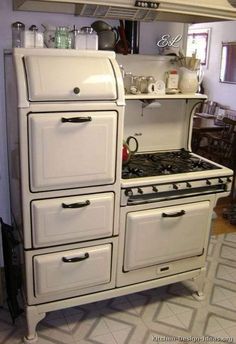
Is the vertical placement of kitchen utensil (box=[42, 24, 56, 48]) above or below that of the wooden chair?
above

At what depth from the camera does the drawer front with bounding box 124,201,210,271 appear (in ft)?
7.09

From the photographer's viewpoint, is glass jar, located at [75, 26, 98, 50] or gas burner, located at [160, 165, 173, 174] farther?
gas burner, located at [160, 165, 173, 174]

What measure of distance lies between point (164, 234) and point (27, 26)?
4.88 ft

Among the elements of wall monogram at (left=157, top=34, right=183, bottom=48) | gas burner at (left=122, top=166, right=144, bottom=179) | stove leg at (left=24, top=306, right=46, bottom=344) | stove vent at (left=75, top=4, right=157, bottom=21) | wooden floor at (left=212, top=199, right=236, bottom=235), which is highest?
stove vent at (left=75, top=4, right=157, bottom=21)

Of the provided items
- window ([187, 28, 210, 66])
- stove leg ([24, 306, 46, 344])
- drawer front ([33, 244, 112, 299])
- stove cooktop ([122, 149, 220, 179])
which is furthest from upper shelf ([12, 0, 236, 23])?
window ([187, 28, 210, 66])

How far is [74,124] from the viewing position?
185cm

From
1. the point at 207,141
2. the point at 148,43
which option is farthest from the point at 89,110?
the point at 207,141

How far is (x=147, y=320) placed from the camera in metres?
2.28

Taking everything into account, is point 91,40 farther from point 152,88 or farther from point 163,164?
point 163,164

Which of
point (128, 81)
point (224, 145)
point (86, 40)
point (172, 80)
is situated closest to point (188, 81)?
point (172, 80)

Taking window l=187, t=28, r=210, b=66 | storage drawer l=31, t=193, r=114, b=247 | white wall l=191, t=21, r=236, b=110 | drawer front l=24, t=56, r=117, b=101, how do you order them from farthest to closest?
window l=187, t=28, r=210, b=66 → white wall l=191, t=21, r=236, b=110 → storage drawer l=31, t=193, r=114, b=247 → drawer front l=24, t=56, r=117, b=101

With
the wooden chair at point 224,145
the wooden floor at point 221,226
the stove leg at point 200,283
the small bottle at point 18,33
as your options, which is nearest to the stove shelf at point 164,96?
the small bottle at point 18,33

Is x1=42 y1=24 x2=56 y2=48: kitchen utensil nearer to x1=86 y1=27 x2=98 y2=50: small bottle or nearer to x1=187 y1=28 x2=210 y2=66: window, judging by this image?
x1=86 y1=27 x2=98 y2=50: small bottle

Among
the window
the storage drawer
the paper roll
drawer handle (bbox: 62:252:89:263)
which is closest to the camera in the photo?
the storage drawer
